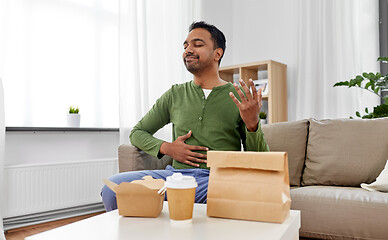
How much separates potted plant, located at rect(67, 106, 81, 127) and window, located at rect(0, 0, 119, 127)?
0.34 ft

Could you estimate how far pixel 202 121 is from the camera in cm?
163

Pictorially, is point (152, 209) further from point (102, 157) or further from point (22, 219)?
point (102, 157)

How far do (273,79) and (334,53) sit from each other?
2.00 ft

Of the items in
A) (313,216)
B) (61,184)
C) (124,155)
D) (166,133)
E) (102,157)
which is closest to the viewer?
(313,216)

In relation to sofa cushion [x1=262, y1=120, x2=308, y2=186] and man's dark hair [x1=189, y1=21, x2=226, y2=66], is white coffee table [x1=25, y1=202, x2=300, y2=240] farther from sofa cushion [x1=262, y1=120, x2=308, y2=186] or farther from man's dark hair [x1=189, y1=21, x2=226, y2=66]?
sofa cushion [x1=262, y1=120, x2=308, y2=186]

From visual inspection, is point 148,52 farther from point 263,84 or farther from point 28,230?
point 28,230

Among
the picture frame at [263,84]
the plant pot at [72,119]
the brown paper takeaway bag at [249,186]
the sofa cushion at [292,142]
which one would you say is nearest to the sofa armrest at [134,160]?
the sofa cushion at [292,142]

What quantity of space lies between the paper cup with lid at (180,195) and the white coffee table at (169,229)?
2cm

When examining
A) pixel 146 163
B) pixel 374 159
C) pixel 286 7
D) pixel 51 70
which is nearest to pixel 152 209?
pixel 146 163

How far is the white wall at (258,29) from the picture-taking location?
146 inches

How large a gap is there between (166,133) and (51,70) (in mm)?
1076

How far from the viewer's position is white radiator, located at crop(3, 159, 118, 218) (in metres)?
2.29

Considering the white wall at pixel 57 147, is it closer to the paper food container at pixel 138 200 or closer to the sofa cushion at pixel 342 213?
the sofa cushion at pixel 342 213

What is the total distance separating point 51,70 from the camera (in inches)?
106
